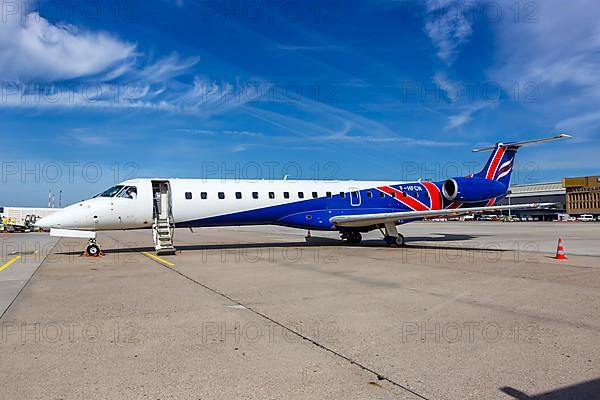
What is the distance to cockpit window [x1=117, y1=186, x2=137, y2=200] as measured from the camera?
1622 centimetres

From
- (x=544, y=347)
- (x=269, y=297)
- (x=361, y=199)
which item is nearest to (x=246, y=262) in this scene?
(x=269, y=297)

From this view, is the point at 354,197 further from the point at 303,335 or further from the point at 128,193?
the point at 303,335

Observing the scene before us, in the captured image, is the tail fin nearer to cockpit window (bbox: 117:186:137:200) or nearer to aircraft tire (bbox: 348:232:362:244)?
aircraft tire (bbox: 348:232:362:244)

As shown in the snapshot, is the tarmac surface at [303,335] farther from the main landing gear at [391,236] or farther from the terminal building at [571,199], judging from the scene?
the terminal building at [571,199]

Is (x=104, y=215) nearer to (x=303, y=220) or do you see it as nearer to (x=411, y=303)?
(x=303, y=220)

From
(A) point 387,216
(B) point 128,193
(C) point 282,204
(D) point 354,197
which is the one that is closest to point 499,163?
(D) point 354,197

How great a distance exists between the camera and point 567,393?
12.7 feet

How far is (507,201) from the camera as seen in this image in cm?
10831

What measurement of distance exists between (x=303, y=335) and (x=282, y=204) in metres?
13.3

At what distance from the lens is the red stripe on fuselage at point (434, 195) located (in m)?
21.8

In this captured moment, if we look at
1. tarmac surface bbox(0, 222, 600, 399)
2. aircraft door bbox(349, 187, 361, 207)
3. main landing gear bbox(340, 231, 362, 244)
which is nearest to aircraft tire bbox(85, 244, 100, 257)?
tarmac surface bbox(0, 222, 600, 399)

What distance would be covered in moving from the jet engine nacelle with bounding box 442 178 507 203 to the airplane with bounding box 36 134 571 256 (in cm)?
4

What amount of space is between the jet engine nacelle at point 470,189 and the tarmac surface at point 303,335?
34.2ft

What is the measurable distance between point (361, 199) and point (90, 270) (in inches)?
474
